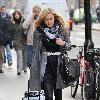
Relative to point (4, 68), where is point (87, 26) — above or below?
above

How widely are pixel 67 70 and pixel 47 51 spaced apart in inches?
15.7

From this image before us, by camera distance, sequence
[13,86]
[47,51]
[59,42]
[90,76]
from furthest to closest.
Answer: [13,86] < [90,76] < [47,51] < [59,42]

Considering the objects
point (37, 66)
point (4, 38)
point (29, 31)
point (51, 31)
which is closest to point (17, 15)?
point (4, 38)

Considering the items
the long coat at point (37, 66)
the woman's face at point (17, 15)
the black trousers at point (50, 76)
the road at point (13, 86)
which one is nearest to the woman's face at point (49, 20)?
the long coat at point (37, 66)

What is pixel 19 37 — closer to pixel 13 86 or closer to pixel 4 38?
pixel 4 38

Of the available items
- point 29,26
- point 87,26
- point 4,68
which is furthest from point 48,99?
point 4,68

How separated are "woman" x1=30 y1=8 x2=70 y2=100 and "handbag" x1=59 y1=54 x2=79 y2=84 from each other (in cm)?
7

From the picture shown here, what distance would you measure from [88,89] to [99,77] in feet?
1.14

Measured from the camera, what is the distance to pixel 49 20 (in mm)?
7664

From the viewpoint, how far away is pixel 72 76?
25.8ft

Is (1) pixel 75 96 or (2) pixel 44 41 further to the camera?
(1) pixel 75 96

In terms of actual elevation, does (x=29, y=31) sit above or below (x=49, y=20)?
below

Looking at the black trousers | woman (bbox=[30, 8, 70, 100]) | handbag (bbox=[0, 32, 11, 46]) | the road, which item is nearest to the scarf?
woman (bbox=[30, 8, 70, 100])

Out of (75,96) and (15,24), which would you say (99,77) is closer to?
(75,96)
